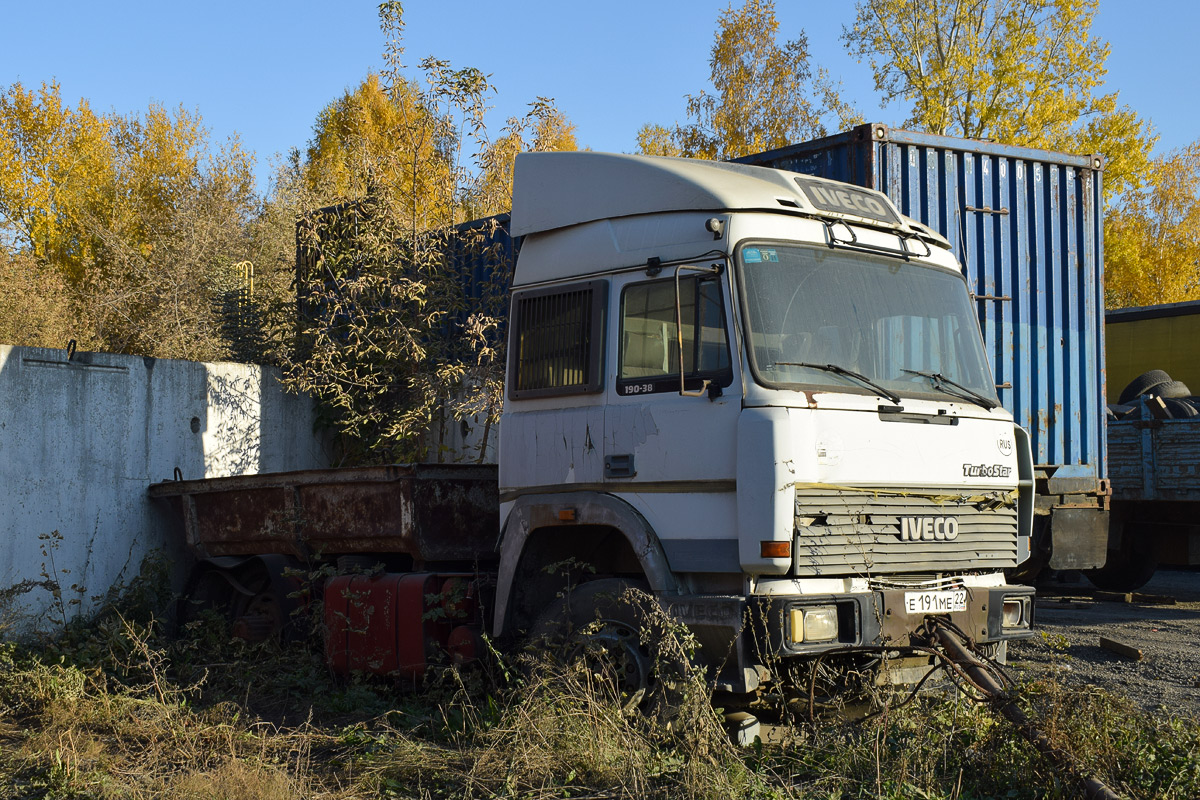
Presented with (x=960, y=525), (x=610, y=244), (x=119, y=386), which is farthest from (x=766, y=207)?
(x=119, y=386)

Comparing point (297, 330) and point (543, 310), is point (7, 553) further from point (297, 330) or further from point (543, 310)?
point (543, 310)

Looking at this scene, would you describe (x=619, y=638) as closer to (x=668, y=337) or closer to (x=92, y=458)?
(x=668, y=337)

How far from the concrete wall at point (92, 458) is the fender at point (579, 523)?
14.1 feet

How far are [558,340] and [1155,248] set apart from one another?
994 inches

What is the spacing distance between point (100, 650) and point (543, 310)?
4.27 metres

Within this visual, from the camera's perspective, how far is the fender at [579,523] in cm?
506

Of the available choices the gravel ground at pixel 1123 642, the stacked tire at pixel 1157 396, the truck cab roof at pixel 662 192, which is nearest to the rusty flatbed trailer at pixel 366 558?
the truck cab roof at pixel 662 192

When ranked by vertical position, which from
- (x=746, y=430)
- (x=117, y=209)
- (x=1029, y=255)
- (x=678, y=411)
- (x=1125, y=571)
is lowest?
(x=1125, y=571)

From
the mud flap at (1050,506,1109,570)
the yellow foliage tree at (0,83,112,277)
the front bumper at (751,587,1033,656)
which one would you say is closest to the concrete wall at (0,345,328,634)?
the front bumper at (751,587,1033,656)

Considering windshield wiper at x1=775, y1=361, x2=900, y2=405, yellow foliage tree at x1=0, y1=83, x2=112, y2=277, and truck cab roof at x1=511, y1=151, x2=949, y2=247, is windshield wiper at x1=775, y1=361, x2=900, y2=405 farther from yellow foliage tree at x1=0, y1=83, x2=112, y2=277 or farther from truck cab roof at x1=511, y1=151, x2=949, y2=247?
yellow foliage tree at x1=0, y1=83, x2=112, y2=277

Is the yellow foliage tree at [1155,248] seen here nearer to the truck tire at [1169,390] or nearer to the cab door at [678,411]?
the truck tire at [1169,390]

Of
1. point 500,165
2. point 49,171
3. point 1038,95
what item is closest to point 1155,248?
point 1038,95

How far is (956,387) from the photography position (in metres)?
5.45

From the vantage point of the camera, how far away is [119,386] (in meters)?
8.95
